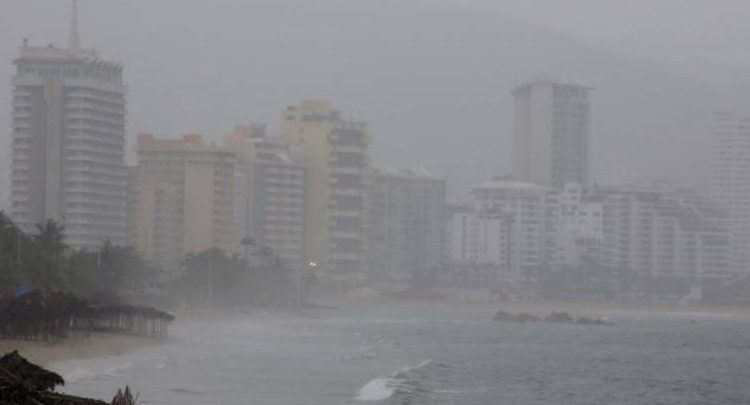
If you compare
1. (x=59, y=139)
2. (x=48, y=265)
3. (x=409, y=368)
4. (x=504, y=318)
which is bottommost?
(x=504, y=318)

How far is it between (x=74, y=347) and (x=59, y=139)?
136 meters

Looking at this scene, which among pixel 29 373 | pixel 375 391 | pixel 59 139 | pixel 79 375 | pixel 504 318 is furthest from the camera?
pixel 59 139

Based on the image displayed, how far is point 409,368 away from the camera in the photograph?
6662 centimetres

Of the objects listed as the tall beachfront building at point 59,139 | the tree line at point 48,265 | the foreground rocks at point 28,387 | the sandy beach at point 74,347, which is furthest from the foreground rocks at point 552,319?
the foreground rocks at point 28,387

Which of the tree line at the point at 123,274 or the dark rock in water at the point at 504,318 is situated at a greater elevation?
the tree line at the point at 123,274

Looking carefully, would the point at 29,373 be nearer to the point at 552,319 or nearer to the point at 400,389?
the point at 400,389

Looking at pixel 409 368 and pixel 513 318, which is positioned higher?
pixel 409 368

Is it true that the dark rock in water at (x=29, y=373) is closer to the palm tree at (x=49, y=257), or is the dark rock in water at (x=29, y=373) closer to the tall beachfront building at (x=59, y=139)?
the palm tree at (x=49, y=257)

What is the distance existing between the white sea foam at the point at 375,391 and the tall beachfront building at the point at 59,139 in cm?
14002

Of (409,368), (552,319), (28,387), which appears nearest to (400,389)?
(409,368)

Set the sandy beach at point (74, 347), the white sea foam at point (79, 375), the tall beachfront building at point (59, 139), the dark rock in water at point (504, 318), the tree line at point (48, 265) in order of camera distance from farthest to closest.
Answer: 1. the tall beachfront building at point (59, 139)
2. the dark rock in water at point (504, 318)
3. the tree line at point (48, 265)
4. the sandy beach at point (74, 347)
5. the white sea foam at point (79, 375)

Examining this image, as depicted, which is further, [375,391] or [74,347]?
[74,347]

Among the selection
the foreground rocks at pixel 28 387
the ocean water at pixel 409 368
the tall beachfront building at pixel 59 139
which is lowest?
the ocean water at pixel 409 368

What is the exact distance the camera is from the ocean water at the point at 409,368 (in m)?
49.2
